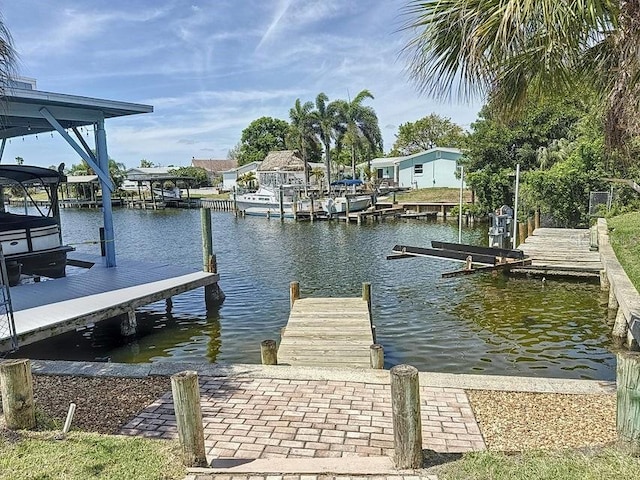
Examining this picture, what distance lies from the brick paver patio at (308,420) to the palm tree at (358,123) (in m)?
37.3

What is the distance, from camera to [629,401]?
3574 millimetres

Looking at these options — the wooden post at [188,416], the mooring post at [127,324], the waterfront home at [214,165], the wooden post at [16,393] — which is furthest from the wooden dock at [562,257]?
the waterfront home at [214,165]

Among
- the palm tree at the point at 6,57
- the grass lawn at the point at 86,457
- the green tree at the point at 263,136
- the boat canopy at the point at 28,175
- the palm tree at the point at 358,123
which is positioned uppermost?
the green tree at the point at 263,136

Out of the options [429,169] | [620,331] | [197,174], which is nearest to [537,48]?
[620,331]

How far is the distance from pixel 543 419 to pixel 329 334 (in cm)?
408

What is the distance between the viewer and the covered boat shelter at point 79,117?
10484 mm

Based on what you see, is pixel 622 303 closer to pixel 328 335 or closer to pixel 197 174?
pixel 328 335

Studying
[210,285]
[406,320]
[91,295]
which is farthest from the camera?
[210,285]

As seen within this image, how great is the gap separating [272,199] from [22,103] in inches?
1157

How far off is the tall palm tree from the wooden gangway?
32.9 m

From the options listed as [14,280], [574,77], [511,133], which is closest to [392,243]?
[511,133]

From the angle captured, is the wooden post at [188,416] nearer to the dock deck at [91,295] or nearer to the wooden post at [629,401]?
the wooden post at [629,401]

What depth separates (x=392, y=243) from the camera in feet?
75.4

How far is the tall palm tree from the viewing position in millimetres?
42062
